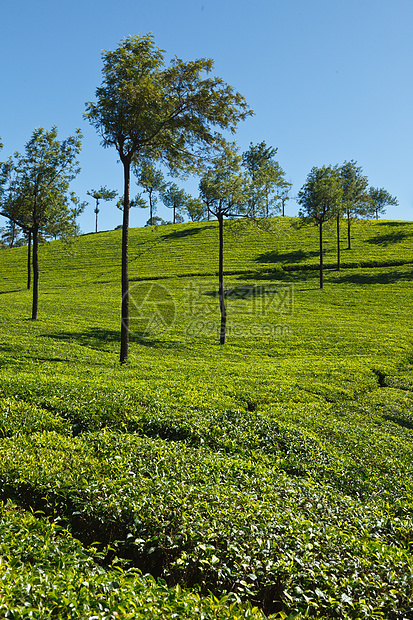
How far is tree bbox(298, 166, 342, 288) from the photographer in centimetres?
5125

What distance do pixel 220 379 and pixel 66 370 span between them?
24.9 ft

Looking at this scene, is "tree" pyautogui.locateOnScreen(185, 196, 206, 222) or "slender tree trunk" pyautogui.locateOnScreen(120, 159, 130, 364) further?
"tree" pyautogui.locateOnScreen(185, 196, 206, 222)

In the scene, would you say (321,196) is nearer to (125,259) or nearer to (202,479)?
(125,259)

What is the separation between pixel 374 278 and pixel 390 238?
2633 centimetres

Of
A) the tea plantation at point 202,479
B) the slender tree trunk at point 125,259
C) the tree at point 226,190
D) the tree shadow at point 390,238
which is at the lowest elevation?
the tea plantation at point 202,479

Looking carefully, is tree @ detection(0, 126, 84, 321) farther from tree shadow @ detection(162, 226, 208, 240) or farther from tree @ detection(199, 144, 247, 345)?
tree shadow @ detection(162, 226, 208, 240)

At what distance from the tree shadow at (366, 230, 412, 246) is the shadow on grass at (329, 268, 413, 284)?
18154 mm

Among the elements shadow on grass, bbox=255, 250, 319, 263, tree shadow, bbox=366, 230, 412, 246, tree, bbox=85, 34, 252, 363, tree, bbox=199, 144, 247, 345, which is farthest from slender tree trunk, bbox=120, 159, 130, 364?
tree shadow, bbox=366, 230, 412, 246

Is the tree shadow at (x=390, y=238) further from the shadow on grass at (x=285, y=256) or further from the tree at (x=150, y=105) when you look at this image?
the tree at (x=150, y=105)

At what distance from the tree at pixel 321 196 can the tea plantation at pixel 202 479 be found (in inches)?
1145

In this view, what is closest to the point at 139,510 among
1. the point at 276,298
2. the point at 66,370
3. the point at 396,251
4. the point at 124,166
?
the point at 66,370

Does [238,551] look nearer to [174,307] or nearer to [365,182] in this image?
[174,307]

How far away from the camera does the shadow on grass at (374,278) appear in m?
53.9

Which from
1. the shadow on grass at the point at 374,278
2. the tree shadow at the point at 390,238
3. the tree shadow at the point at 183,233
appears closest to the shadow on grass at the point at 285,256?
the shadow on grass at the point at 374,278
